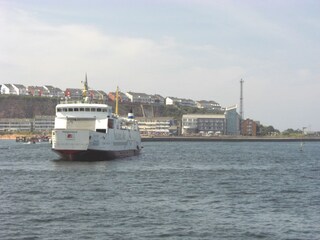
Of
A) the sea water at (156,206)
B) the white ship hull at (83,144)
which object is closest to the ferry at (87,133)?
the white ship hull at (83,144)

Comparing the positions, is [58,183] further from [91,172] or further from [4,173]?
[4,173]

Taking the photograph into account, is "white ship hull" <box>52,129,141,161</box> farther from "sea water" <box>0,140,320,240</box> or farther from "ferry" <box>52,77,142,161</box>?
"sea water" <box>0,140,320,240</box>

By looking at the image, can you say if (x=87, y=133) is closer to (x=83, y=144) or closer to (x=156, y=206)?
(x=83, y=144)

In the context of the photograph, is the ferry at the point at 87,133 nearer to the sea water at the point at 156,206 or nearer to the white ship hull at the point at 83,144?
the white ship hull at the point at 83,144

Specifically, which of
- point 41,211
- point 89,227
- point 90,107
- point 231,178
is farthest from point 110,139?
point 89,227

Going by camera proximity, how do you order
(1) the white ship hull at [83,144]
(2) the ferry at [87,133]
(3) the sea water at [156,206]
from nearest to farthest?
1. (3) the sea water at [156,206]
2. (1) the white ship hull at [83,144]
3. (2) the ferry at [87,133]

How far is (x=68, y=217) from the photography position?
2528 centimetres

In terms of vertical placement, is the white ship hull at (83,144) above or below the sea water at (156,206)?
above

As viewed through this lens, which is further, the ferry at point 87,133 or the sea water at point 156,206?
the ferry at point 87,133

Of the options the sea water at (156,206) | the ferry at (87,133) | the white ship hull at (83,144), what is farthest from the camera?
the ferry at (87,133)

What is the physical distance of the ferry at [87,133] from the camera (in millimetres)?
57375

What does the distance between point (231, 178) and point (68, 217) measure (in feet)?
74.6

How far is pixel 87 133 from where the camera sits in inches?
2249

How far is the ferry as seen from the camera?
57.4 metres
